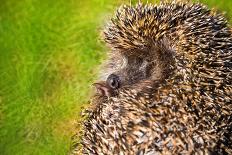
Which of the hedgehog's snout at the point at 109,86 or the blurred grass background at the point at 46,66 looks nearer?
the hedgehog's snout at the point at 109,86

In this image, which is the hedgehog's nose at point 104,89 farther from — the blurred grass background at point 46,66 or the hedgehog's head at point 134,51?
the blurred grass background at point 46,66

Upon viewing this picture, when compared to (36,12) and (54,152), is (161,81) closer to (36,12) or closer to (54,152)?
(54,152)

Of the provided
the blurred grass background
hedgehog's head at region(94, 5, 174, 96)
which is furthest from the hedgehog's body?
the blurred grass background

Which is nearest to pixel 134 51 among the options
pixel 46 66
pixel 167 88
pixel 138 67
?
pixel 138 67

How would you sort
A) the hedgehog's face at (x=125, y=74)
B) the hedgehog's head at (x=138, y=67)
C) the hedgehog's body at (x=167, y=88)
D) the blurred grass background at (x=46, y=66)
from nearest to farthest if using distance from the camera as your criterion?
the hedgehog's body at (x=167, y=88)
the hedgehog's head at (x=138, y=67)
the hedgehog's face at (x=125, y=74)
the blurred grass background at (x=46, y=66)

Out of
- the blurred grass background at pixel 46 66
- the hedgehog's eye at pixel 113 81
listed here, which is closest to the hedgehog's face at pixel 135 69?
the hedgehog's eye at pixel 113 81

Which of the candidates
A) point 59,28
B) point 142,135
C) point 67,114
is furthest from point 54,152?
point 142,135

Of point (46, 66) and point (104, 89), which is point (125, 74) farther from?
point (46, 66)
